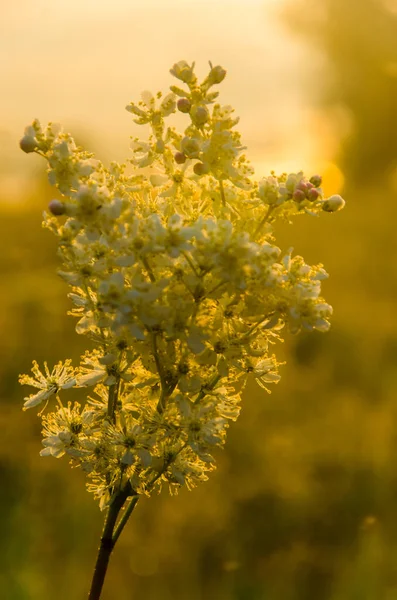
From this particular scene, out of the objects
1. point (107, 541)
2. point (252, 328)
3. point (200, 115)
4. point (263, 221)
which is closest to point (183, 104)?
point (200, 115)

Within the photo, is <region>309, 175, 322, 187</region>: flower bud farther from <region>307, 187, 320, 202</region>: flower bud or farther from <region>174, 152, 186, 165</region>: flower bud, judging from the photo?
<region>174, 152, 186, 165</region>: flower bud

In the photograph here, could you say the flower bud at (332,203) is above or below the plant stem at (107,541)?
above

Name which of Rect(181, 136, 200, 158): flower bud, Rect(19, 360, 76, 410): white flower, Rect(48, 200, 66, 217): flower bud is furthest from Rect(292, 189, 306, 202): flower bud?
Rect(19, 360, 76, 410): white flower

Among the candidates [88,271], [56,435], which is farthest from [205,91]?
[56,435]

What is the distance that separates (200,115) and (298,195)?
14cm

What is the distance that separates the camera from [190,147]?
874 mm

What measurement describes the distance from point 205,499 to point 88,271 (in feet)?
4.32

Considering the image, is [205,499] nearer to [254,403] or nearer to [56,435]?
[254,403]

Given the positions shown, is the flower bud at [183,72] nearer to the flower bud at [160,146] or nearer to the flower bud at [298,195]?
the flower bud at [160,146]

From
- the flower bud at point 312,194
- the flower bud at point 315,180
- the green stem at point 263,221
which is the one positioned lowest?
the green stem at point 263,221

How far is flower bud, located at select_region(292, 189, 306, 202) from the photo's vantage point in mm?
868

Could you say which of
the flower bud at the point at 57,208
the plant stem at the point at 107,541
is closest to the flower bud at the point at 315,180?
the flower bud at the point at 57,208

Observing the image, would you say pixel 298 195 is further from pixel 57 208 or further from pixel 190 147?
pixel 57 208

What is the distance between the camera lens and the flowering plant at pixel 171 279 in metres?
0.81
